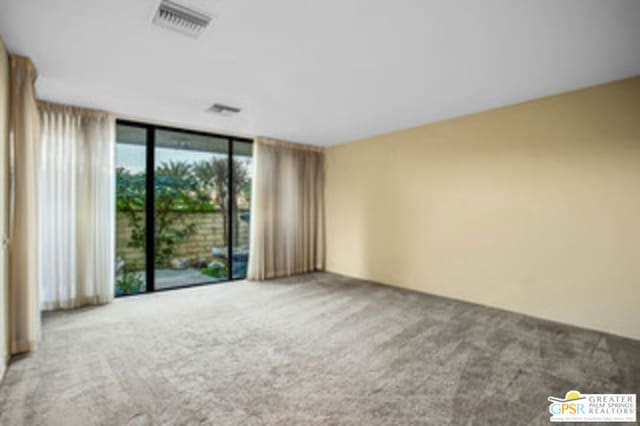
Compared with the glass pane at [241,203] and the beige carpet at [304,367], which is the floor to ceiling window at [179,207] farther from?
the beige carpet at [304,367]

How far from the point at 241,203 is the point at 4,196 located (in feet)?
10.1

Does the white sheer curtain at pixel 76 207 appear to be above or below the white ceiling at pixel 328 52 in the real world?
below

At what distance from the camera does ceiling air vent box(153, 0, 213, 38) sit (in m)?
1.84

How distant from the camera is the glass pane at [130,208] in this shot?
409 cm

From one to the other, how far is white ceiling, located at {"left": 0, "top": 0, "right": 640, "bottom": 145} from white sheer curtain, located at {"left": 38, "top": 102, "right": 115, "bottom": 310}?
0.34 m

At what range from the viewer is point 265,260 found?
509 cm

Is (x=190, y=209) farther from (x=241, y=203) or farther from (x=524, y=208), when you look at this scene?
(x=524, y=208)

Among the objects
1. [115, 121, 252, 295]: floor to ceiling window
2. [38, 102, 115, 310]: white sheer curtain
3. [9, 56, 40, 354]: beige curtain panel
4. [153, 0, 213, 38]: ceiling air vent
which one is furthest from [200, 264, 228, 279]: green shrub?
[153, 0, 213, 38]: ceiling air vent

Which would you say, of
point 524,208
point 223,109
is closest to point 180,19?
point 223,109

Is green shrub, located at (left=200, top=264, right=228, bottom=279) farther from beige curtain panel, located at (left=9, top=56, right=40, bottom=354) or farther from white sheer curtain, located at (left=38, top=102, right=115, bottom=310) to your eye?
beige curtain panel, located at (left=9, top=56, right=40, bottom=354)

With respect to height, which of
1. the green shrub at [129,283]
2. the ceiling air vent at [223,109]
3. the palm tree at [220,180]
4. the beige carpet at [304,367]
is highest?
the ceiling air vent at [223,109]

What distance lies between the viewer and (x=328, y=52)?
7.73 ft

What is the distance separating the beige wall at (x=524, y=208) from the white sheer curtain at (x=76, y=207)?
12.5ft

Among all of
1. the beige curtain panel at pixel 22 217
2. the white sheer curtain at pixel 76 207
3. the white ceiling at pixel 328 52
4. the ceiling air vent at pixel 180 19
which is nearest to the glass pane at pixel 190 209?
the white sheer curtain at pixel 76 207
